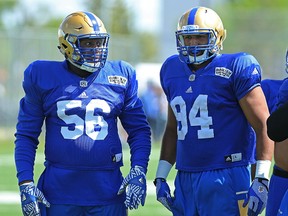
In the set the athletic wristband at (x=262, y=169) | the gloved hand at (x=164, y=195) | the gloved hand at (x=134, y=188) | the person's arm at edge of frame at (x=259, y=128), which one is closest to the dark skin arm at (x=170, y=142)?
the gloved hand at (x=164, y=195)

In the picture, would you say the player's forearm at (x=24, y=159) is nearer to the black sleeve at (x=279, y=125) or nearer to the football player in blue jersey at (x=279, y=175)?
the football player in blue jersey at (x=279, y=175)

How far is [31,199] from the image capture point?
207 inches

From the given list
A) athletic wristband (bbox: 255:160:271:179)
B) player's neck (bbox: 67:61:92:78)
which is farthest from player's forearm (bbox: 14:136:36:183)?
athletic wristband (bbox: 255:160:271:179)

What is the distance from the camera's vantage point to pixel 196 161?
5.52 meters

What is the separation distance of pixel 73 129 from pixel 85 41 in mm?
564

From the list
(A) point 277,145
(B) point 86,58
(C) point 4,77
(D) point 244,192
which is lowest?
(C) point 4,77

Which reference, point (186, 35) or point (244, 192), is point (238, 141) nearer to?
point (244, 192)

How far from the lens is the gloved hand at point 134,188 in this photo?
5.33 metres

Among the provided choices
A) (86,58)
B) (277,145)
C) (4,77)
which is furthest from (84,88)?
(4,77)

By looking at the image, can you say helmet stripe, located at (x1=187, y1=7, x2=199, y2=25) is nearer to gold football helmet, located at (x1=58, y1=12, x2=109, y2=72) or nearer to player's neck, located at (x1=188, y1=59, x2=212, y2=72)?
player's neck, located at (x1=188, y1=59, x2=212, y2=72)

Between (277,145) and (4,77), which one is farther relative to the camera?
(4,77)

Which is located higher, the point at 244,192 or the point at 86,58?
the point at 86,58

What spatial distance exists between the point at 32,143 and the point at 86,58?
635 mm

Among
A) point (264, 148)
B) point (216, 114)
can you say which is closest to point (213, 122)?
point (216, 114)
